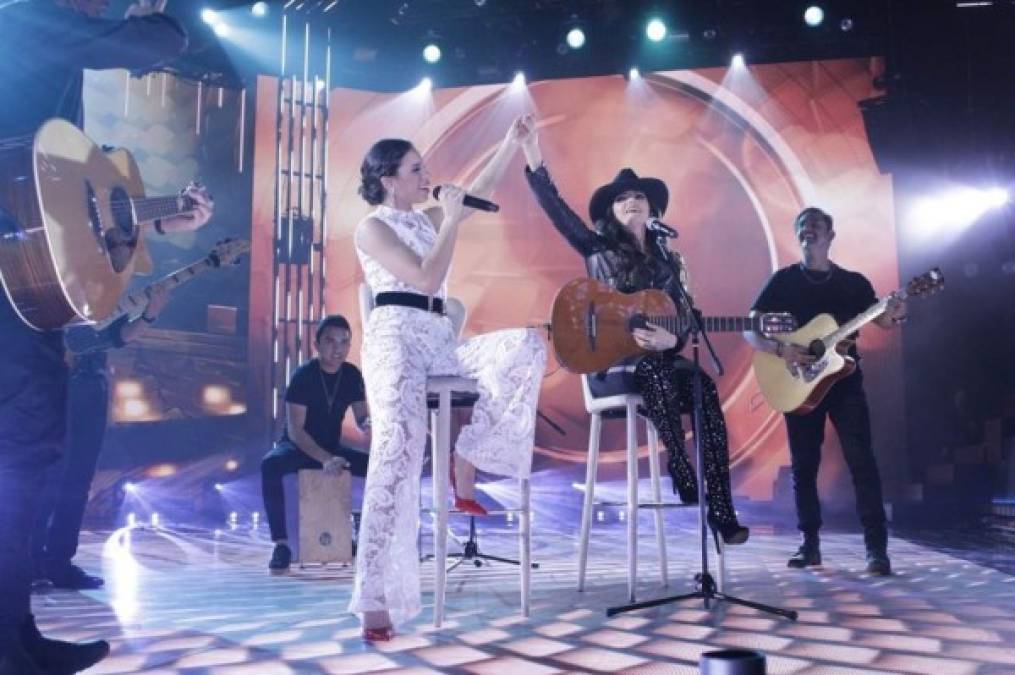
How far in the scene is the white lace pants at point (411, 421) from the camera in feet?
9.56

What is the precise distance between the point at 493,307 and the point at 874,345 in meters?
3.26

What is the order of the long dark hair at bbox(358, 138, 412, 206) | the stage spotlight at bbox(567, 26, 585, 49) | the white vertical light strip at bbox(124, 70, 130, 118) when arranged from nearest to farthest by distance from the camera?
1. the long dark hair at bbox(358, 138, 412, 206)
2. the white vertical light strip at bbox(124, 70, 130, 118)
3. the stage spotlight at bbox(567, 26, 585, 49)

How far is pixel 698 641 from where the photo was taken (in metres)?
2.74

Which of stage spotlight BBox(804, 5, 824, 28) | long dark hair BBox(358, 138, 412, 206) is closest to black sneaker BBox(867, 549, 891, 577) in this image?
long dark hair BBox(358, 138, 412, 206)

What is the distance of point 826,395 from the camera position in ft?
A: 15.4

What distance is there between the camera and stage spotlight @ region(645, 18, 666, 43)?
769 centimetres

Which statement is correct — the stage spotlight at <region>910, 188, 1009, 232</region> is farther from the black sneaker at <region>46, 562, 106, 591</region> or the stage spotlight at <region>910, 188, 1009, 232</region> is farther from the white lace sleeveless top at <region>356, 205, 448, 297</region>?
the black sneaker at <region>46, 562, 106, 591</region>

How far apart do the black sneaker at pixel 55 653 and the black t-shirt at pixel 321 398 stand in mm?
3006

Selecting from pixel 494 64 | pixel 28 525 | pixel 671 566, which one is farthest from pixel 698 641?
pixel 494 64

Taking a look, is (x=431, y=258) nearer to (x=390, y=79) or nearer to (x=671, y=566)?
(x=671, y=566)

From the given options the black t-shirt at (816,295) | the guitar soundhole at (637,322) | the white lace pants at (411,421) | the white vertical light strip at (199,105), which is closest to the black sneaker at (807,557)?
the black t-shirt at (816,295)

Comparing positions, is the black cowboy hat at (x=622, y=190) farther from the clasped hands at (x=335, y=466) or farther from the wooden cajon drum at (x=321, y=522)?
the wooden cajon drum at (x=321, y=522)

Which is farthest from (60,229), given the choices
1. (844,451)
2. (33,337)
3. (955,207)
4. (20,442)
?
(955,207)

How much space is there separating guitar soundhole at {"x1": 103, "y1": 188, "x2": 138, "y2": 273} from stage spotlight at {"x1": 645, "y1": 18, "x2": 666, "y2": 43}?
597 centimetres
